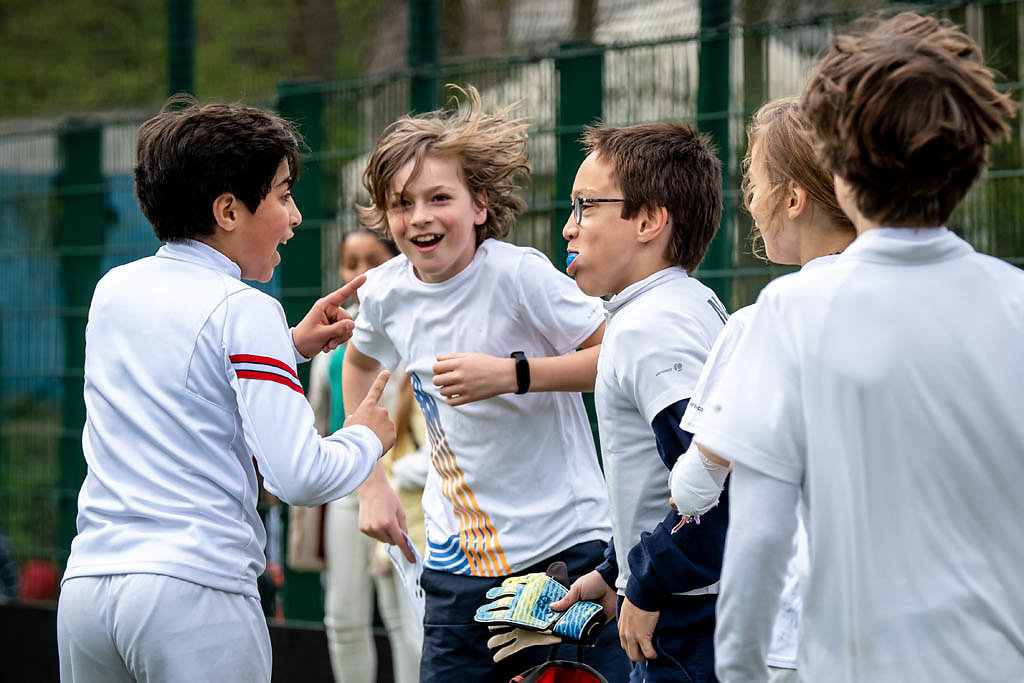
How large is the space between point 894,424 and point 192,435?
139 centimetres

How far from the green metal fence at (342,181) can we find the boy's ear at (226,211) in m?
0.92

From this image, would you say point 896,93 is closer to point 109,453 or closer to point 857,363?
point 857,363

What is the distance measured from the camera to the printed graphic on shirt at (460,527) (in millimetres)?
3158

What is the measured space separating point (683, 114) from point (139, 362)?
7.91 ft

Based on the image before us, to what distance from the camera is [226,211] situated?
2.74m

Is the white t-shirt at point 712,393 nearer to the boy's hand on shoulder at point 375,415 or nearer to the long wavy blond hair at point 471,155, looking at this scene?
the boy's hand on shoulder at point 375,415

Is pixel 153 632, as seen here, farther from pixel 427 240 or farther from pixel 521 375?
pixel 427 240

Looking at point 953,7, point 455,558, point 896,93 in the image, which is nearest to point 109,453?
point 455,558

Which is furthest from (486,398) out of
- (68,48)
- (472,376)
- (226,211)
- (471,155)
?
(68,48)

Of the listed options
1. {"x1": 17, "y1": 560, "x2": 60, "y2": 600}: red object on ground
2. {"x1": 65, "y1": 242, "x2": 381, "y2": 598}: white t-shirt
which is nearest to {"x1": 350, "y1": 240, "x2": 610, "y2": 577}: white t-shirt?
{"x1": 65, "y1": 242, "x2": 381, "y2": 598}: white t-shirt

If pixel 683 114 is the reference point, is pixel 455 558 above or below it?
below

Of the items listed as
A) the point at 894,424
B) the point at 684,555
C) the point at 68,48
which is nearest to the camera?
the point at 894,424

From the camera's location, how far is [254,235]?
277 cm

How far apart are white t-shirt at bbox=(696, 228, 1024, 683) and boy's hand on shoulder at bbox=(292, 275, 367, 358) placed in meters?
1.52
